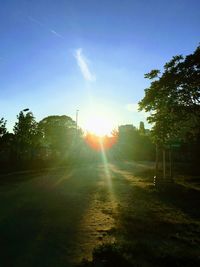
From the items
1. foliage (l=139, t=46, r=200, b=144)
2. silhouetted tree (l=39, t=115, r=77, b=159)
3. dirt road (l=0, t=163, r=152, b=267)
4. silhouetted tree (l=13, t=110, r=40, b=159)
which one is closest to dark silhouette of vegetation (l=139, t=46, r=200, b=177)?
foliage (l=139, t=46, r=200, b=144)

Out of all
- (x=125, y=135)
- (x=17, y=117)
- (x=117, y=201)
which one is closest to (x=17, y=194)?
(x=117, y=201)

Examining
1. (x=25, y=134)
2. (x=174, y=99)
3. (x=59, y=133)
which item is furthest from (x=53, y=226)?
(x=59, y=133)

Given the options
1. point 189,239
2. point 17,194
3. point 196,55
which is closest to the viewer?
point 189,239

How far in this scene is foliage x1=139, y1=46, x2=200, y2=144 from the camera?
20266mm

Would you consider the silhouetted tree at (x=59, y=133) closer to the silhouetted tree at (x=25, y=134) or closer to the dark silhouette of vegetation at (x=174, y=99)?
the silhouetted tree at (x=25, y=134)

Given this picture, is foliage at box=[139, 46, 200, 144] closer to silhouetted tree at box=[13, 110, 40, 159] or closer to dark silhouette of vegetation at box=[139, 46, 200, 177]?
dark silhouette of vegetation at box=[139, 46, 200, 177]

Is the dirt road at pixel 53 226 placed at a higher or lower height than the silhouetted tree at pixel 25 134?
lower

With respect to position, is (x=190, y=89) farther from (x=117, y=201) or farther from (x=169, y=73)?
(x=117, y=201)

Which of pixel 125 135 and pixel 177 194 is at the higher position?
pixel 125 135

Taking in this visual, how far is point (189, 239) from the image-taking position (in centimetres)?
805

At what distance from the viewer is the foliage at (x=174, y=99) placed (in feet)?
66.5

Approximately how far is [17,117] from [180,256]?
43675mm

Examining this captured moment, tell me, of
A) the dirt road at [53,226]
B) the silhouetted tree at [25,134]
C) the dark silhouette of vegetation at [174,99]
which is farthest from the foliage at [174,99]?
the silhouetted tree at [25,134]

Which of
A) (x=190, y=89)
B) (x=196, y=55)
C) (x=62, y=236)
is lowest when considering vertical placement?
(x=62, y=236)
